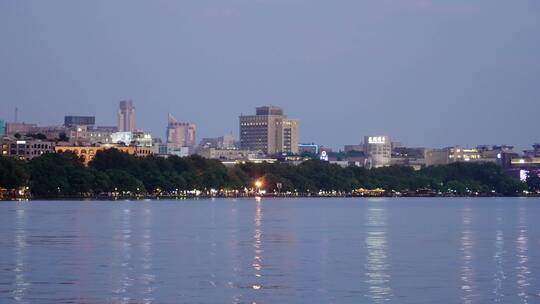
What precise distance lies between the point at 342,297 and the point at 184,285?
Answer: 5.18 metres

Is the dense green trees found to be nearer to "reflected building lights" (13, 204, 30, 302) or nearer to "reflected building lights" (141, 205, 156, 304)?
"reflected building lights" (13, 204, 30, 302)

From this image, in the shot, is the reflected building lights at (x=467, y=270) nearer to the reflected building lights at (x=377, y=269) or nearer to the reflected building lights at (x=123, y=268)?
the reflected building lights at (x=377, y=269)

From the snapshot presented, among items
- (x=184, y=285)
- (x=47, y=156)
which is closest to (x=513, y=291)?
(x=184, y=285)

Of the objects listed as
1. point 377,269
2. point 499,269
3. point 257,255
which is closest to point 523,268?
point 499,269

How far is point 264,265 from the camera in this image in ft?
156

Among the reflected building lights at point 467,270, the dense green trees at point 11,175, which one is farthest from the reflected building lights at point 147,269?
the dense green trees at point 11,175

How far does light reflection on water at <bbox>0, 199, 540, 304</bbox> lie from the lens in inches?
1494

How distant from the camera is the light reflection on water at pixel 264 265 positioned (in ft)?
124

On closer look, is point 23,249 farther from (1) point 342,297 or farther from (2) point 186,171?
A: (2) point 186,171

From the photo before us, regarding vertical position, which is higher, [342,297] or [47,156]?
[47,156]

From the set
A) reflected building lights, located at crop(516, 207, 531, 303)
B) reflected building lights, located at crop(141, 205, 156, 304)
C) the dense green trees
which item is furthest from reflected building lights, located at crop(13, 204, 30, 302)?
the dense green trees

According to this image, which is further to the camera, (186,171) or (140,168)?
(186,171)

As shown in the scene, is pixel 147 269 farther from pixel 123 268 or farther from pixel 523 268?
pixel 523 268

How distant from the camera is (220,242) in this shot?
203 feet
